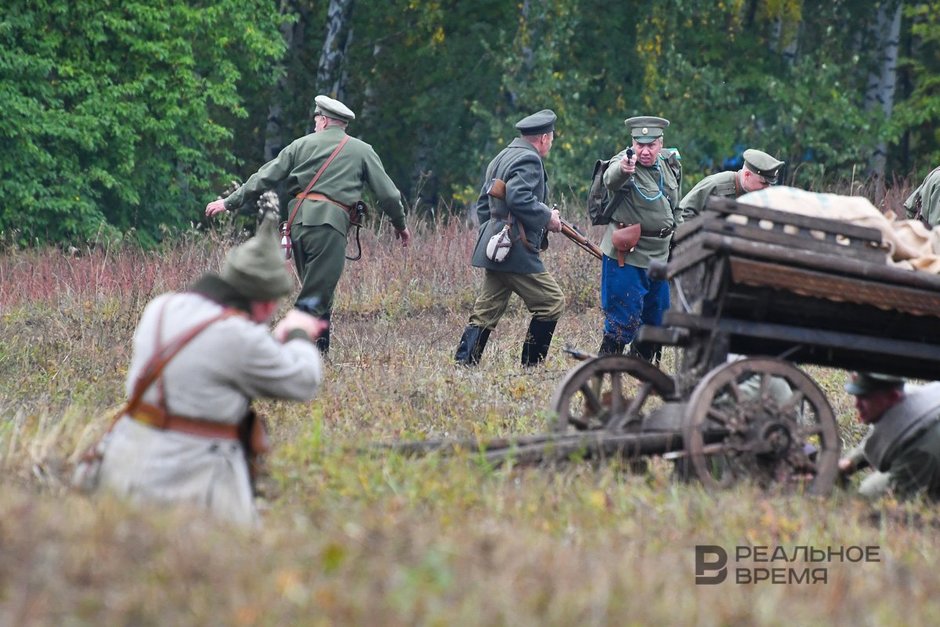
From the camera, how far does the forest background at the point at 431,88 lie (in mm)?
23875

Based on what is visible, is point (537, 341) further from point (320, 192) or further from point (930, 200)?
point (930, 200)

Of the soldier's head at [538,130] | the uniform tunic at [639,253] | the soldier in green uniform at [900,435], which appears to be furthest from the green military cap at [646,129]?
the soldier in green uniform at [900,435]

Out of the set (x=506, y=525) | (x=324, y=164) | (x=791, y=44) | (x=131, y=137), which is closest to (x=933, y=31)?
(x=791, y=44)

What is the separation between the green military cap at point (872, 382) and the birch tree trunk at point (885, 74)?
20088 mm

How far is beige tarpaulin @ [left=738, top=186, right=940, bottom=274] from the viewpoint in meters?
7.70

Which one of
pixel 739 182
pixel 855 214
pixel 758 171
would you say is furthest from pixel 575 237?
pixel 855 214

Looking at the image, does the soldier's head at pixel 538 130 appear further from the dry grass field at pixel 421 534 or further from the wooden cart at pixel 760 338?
the wooden cart at pixel 760 338

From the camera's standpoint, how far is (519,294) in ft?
39.7

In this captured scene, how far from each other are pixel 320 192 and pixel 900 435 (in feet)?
17.9

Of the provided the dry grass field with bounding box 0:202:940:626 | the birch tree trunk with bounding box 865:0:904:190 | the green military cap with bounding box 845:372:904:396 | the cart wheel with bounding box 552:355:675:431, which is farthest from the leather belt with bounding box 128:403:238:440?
the birch tree trunk with bounding box 865:0:904:190

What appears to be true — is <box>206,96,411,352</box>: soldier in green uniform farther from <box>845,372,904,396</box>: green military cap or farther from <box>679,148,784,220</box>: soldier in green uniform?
<box>845,372,904,396</box>: green military cap

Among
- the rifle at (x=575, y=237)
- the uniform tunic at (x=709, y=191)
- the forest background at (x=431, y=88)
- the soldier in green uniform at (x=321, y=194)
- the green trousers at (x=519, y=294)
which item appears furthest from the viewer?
the forest background at (x=431, y=88)

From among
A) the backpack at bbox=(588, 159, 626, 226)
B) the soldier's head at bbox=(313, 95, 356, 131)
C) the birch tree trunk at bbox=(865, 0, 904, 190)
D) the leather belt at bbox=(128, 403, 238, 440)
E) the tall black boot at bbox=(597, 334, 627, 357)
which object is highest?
the birch tree trunk at bbox=(865, 0, 904, 190)

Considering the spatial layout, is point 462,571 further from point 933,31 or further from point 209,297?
point 933,31
